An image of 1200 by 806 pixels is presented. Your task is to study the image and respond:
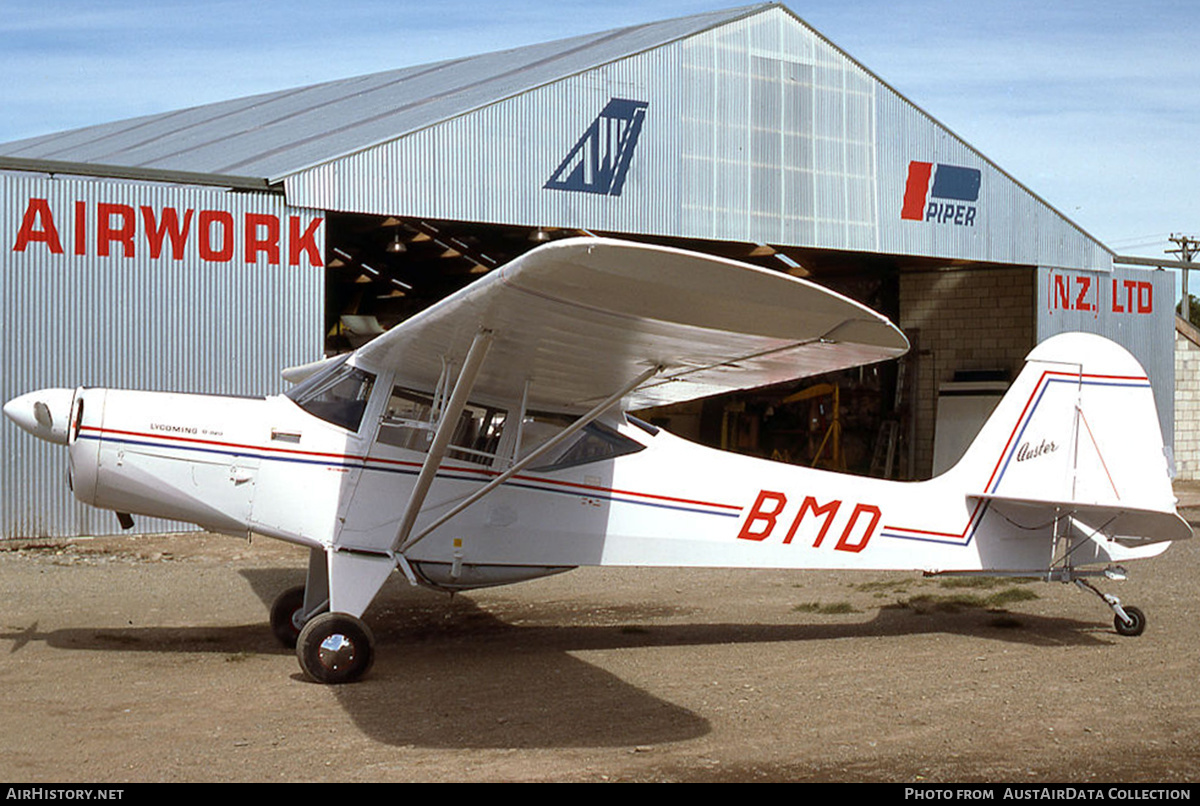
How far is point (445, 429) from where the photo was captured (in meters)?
7.52

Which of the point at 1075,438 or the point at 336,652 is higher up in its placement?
the point at 1075,438

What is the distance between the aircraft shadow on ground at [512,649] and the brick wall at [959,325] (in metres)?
15.4

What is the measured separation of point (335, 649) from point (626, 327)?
3003 millimetres

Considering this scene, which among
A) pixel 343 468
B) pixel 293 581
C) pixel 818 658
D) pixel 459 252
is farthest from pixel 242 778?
pixel 459 252

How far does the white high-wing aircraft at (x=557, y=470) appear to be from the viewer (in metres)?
7.26

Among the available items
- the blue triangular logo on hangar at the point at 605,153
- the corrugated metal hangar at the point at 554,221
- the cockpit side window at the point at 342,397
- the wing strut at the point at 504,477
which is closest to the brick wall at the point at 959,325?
the corrugated metal hangar at the point at 554,221

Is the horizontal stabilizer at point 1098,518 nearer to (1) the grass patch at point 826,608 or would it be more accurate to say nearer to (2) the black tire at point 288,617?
(1) the grass patch at point 826,608

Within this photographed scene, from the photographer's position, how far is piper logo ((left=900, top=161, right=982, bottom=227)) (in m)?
21.4

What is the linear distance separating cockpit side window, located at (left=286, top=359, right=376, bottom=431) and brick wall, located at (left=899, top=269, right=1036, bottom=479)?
18896 millimetres

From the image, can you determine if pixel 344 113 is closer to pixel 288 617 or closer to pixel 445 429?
pixel 288 617

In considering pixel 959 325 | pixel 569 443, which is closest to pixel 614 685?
pixel 569 443

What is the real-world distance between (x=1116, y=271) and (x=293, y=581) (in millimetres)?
18522

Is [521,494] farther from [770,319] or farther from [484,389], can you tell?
[770,319]

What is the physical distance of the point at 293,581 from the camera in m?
12.4
